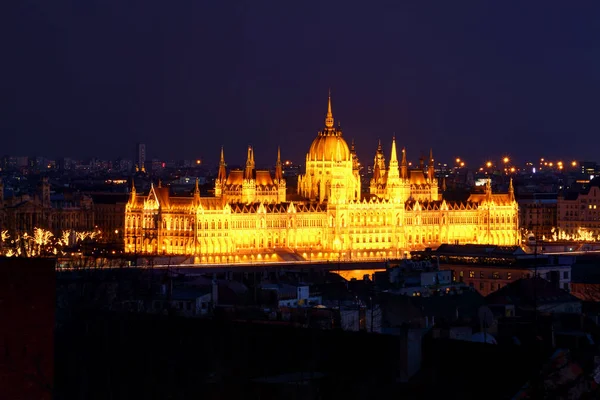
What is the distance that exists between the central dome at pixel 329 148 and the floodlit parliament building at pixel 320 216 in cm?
9

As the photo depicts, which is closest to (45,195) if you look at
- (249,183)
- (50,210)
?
(50,210)

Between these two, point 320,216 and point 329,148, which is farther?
point 329,148

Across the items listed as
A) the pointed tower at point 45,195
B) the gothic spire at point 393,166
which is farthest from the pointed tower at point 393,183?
the pointed tower at point 45,195

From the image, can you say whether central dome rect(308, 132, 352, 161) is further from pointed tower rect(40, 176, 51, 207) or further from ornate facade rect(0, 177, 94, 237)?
pointed tower rect(40, 176, 51, 207)

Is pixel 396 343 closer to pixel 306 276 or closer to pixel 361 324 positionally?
pixel 361 324

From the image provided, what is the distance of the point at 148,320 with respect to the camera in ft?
138

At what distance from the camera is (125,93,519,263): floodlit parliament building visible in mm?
159000

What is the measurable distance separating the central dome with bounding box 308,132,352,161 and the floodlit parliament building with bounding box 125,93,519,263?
0.09 meters

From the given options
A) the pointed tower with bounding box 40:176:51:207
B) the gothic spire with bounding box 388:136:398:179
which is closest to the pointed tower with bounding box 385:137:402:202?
the gothic spire with bounding box 388:136:398:179

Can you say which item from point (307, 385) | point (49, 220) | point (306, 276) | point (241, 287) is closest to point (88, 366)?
point (307, 385)

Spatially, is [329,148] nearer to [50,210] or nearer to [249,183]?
[249,183]

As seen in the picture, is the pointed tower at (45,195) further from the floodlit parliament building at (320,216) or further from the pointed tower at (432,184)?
the pointed tower at (432,184)

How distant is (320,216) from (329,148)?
13.8 metres

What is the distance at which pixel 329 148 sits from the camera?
178750mm
